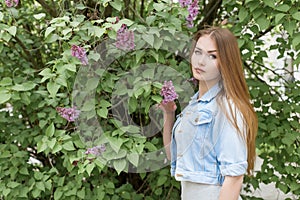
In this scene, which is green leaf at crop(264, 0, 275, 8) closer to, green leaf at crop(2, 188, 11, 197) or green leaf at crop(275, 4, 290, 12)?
green leaf at crop(275, 4, 290, 12)

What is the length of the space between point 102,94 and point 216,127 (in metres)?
0.61

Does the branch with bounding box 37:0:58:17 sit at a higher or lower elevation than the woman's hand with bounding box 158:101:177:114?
higher

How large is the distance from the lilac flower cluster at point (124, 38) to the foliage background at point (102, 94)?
4 centimetres

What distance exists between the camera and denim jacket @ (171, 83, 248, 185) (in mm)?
1472

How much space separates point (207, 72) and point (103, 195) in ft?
3.13

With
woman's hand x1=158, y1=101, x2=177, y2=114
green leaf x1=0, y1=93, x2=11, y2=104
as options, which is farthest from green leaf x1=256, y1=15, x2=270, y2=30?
green leaf x1=0, y1=93, x2=11, y2=104

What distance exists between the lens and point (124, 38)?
174 centimetres

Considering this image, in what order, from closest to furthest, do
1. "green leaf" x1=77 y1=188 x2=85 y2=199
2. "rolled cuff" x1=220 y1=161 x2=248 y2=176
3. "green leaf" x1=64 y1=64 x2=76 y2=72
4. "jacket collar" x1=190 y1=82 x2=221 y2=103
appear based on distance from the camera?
1. "rolled cuff" x1=220 y1=161 x2=248 y2=176
2. "jacket collar" x1=190 y1=82 x2=221 y2=103
3. "green leaf" x1=64 y1=64 x2=76 y2=72
4. "green leaf" x1=77 y1=188 x2=85 y2=199

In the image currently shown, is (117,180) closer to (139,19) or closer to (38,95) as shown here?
(38,95)

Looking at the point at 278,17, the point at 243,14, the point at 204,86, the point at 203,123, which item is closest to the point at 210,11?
the point at 243,14

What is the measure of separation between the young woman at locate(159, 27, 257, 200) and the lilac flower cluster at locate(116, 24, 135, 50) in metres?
0.26

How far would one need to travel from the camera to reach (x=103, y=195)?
7.33ft

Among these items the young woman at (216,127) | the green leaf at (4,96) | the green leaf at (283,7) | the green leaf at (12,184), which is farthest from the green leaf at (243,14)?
the green leaf at (12,184)

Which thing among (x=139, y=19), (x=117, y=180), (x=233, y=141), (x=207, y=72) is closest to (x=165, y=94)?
(x=207, y=72)
